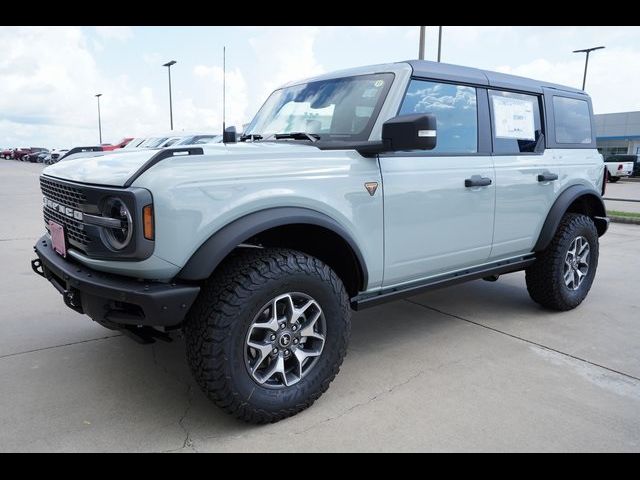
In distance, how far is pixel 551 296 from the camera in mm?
4270

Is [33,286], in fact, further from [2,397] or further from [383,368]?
[383,368]

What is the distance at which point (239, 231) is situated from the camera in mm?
2352

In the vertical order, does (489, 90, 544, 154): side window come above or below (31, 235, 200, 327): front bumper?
above

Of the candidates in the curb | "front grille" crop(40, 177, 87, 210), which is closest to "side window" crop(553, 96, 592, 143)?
"front grille" crop(40, 177, 87, 210)

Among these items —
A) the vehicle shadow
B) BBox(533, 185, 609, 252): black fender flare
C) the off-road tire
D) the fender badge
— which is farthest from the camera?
the off-road tire

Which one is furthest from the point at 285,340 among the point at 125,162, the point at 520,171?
the point at 520,171

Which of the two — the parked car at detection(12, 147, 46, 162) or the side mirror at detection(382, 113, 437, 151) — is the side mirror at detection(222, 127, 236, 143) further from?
the parked car at detection(12, 147, 46, 162)

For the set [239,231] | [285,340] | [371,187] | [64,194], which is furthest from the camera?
[371,187]

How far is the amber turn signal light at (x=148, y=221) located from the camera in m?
2.16

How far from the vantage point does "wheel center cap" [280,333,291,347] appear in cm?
258

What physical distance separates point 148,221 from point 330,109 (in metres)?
1.64

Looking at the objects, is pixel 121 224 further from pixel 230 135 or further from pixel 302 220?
pixel 230 135

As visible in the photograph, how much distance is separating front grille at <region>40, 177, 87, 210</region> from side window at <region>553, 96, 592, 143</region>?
3753 millimetres
